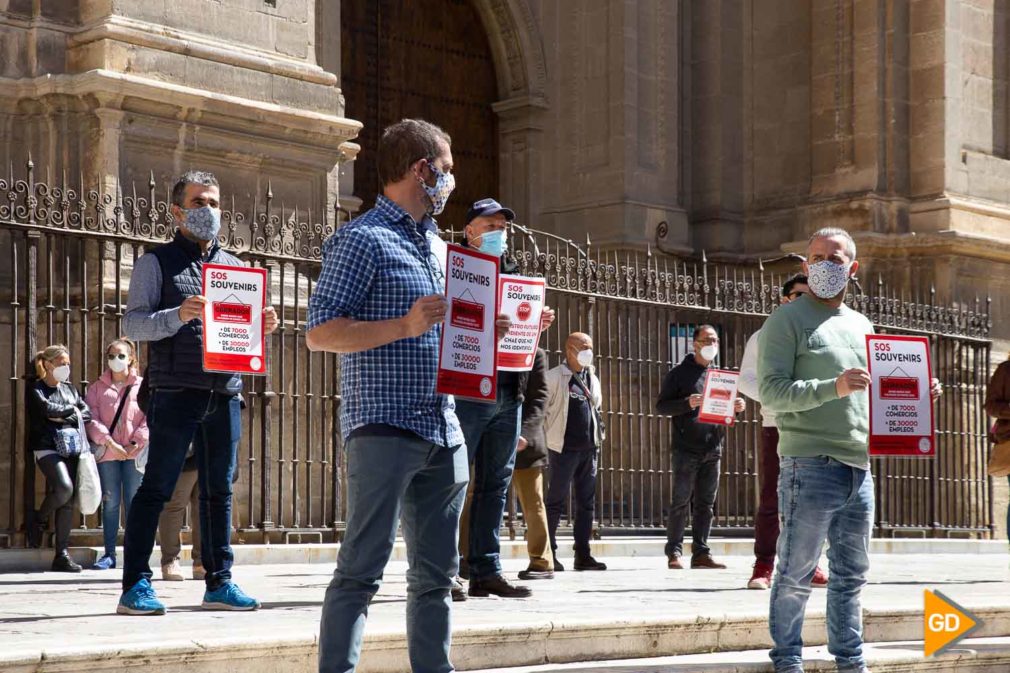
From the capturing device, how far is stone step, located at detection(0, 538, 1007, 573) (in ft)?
35.0

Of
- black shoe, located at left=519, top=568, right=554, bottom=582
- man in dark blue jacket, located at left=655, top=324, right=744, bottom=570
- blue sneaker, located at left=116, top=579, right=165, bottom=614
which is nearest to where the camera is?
blue sneaker, located at left=116, top=579, right=165, bottom=614

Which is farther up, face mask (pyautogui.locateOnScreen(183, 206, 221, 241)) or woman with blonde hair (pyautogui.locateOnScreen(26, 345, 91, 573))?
face mask (pyautogui.locateOnScreen(183, 206, 221, 241))

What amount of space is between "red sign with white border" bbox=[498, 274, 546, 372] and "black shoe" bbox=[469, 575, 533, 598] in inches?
43.6

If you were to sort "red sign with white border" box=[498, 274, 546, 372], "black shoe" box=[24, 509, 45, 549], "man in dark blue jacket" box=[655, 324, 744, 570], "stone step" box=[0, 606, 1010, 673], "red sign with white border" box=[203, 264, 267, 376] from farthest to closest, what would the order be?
1. "man in dark blue jacket" box=[655, 324, 744, 570]
2. "black shoe" box=[24, 509, 45, 549]
3. "red sign with white border" box=[498, 274, 546, 372]
4. "red sign with white border" box=[203, 264, 267, 376]
5. "stone step" box=[0, 606, 1010, 673]

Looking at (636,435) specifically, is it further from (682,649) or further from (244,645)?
(244,645)

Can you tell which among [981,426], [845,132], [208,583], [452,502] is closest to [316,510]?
[208,583]

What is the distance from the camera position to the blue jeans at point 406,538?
16.8ft

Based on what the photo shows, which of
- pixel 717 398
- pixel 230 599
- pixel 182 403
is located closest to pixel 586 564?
pixel 717 398

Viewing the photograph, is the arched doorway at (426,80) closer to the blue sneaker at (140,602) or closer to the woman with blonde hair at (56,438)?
the woman with blonde hair at (56,438)

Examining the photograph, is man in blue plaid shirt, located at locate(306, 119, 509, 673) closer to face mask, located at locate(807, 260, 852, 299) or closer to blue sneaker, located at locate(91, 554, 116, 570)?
face mask, located at locate(807, 260, 852, 299)

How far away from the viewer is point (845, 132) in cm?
2073

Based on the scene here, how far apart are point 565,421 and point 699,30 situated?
37.1ft

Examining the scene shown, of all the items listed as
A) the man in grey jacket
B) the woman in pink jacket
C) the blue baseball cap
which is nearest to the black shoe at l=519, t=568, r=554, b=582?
the man in grey jacket

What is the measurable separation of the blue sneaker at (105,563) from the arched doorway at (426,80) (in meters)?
9.09
